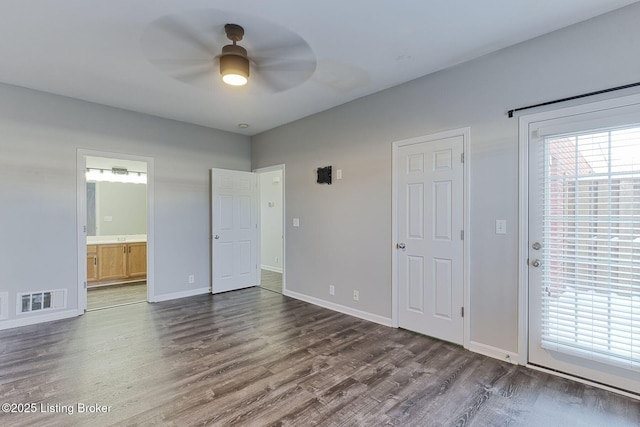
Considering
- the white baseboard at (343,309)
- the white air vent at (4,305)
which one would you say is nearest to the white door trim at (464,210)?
the white baseboard at (343,309)

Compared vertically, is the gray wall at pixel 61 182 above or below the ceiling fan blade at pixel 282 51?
below

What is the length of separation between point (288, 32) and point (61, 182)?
3.42 meters

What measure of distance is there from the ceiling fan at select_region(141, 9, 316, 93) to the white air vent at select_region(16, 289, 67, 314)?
303cm

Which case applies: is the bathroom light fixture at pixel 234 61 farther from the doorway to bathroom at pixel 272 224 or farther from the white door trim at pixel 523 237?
the doorway to bathroom at pixel 272 224

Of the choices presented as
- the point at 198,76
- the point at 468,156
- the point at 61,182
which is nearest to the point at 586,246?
the point at 468,156

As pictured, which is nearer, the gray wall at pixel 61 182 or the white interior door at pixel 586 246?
the white interior door at pixel 586 246

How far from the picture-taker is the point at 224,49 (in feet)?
8.36

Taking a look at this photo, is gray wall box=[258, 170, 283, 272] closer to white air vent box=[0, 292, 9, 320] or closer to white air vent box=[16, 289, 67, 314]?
white air vent box=[16, 289, 67, 314]

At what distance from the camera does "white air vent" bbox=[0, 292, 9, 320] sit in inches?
135

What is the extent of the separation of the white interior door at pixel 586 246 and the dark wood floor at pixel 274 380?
25 centimetres

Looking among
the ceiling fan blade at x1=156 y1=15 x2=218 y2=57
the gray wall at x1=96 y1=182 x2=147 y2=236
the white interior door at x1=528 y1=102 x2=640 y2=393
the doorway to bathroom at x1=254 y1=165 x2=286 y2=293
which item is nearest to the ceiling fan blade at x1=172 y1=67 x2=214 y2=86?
the ceiling fan blade at x1=156 y1=15 x2=218 y2=57

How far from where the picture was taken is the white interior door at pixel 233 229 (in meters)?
5.06

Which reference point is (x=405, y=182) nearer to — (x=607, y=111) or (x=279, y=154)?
(x=607, y=111)

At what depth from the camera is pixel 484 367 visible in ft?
8.50
